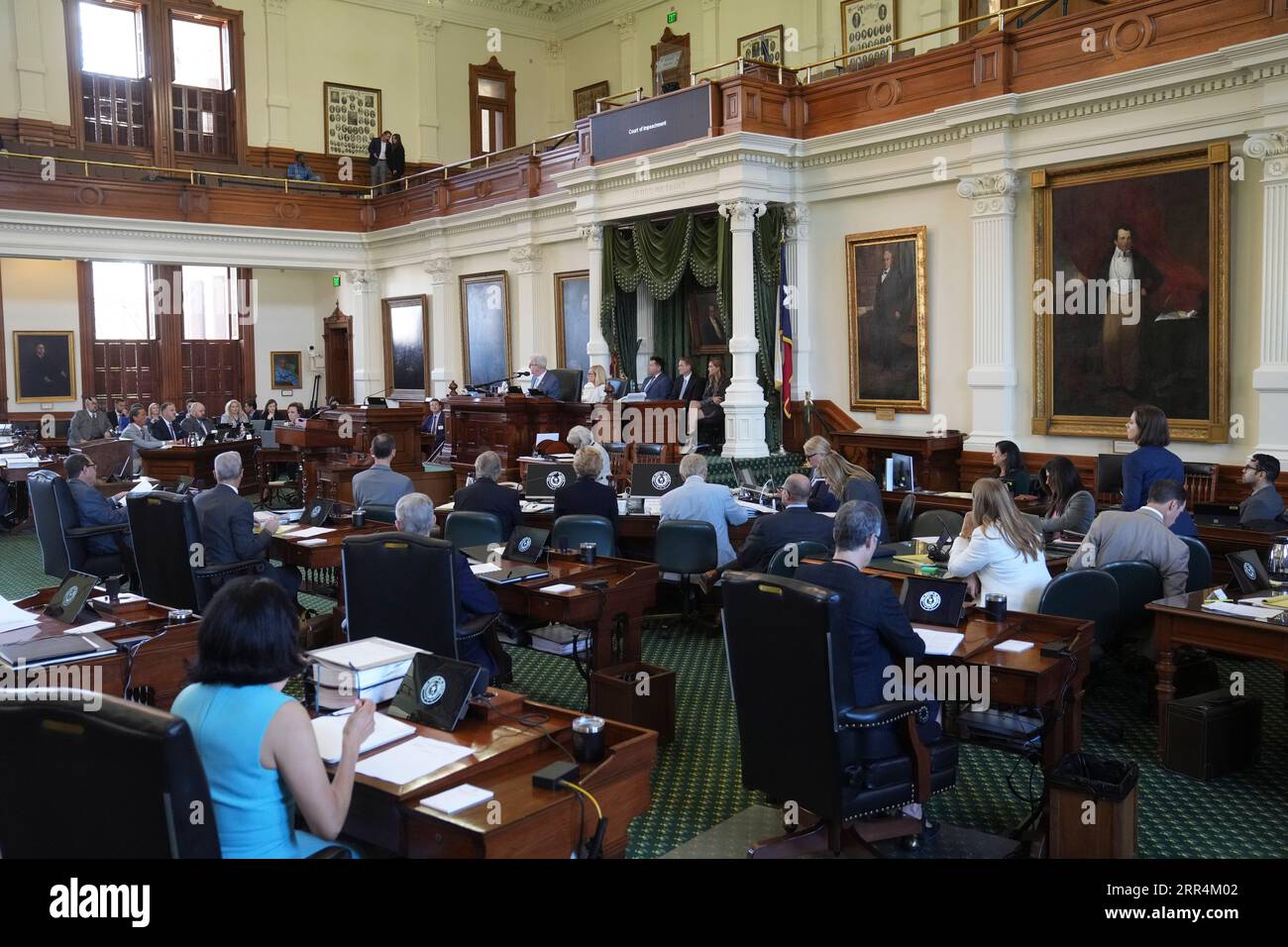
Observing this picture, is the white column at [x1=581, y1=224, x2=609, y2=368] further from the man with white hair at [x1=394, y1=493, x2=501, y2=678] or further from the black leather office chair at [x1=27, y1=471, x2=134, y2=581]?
the man with white hair at [x1=394, y1=493, x2=501, y2=678]

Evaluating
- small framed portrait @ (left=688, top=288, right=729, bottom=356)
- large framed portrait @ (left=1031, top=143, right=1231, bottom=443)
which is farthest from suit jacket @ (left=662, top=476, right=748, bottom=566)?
small framed portrait @ (left=688, top=288, right=729, bottom=356)

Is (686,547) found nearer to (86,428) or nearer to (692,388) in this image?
(692,388)

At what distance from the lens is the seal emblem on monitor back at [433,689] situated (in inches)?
132

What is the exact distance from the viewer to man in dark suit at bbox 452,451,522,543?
24.1 ft

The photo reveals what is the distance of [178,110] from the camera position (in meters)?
20.1

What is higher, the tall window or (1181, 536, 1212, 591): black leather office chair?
the tall window

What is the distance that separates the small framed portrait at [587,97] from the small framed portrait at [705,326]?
8409 mm

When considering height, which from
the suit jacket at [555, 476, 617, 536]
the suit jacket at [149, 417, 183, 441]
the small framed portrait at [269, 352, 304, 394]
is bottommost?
the suit jacket at [555, 476, 617, 536]

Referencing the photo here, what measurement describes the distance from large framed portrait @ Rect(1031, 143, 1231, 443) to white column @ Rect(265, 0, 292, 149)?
1530cm

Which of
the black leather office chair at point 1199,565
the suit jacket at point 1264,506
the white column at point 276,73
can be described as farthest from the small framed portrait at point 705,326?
the white column at point 276,73

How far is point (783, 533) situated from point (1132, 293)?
5.32 meters

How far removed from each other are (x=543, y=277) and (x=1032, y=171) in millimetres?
8134

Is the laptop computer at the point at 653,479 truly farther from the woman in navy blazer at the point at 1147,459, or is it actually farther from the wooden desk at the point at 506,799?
the wooden desk at the point at 506,799
